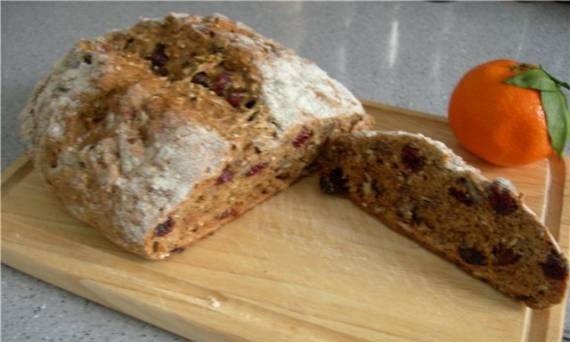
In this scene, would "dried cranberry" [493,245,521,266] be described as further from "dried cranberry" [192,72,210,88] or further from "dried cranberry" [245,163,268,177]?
"dried cranberry" [192,72,210,88]

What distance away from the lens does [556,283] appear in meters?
1.17

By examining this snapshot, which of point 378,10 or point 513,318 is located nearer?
point 513,318

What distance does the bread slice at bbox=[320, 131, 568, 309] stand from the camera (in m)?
1.19

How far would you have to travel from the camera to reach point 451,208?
50.4 inches

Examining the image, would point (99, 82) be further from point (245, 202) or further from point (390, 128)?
point (390, 128)

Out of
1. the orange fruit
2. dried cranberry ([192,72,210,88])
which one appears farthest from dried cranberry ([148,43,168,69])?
the orange fruit

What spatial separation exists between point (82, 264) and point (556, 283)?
920 millimetres

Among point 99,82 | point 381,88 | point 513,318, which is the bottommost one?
point 513,318

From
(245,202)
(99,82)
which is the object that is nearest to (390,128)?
(245,202)

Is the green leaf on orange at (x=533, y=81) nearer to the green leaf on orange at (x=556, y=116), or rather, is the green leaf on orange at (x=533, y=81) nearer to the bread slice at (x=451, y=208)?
the green leaf on orange at (x=556, y=116)

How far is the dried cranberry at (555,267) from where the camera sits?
116 cm

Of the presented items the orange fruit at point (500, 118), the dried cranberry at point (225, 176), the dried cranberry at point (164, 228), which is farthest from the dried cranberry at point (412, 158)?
the dried cranberry at point (164, 228)

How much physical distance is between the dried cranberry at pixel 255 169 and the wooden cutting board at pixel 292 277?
101mm

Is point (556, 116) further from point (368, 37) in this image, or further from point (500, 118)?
point (368, 37)
